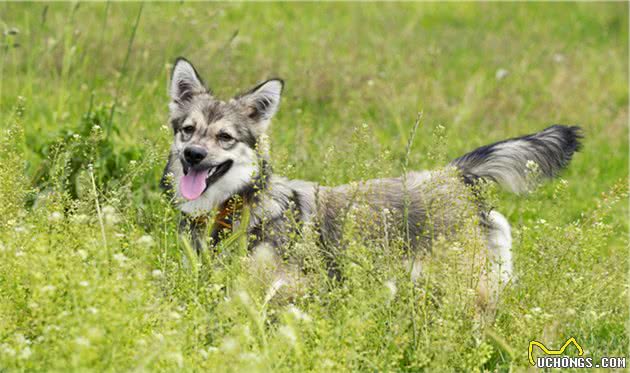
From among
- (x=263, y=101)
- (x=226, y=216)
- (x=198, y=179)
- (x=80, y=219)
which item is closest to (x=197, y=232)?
(x=226, y=216)

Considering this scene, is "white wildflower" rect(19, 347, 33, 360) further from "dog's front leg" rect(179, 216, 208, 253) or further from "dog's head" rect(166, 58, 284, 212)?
"dog's head" rect(166, 58, 284, 212)

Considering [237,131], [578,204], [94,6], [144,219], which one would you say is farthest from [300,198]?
[94,6]

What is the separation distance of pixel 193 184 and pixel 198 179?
1.7 inches

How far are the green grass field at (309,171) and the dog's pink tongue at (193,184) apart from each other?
0.67 ft

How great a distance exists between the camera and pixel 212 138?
5.22m

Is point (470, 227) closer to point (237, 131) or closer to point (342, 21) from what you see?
point (237, 131)

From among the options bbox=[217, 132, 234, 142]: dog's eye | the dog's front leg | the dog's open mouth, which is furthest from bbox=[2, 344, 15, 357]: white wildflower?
bbox=[217, 132, 234, 142]: dog's eye

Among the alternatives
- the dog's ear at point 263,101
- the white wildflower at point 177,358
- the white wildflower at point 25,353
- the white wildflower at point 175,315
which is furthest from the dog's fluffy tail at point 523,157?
the white wildflower at point 25,353

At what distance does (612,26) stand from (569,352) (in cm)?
905

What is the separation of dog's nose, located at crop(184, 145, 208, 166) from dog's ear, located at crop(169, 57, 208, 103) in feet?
2.23

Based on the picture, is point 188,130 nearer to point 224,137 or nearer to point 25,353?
point 224,137

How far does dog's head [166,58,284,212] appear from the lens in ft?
16.9

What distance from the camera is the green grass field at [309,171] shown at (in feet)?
11.8

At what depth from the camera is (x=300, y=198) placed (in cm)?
534
